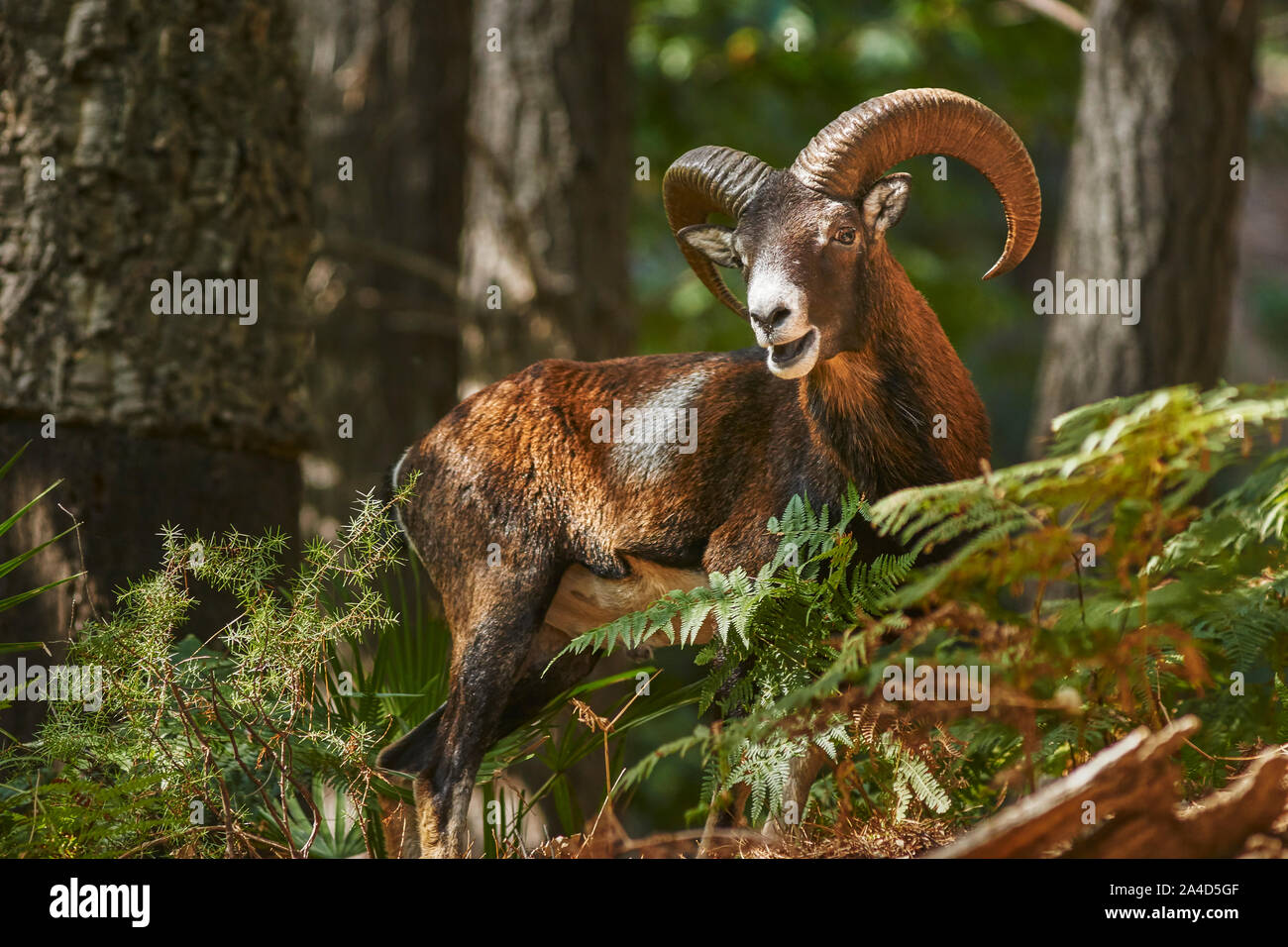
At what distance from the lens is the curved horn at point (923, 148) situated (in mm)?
4469

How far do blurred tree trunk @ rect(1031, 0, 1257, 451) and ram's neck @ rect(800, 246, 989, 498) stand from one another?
3865 mm

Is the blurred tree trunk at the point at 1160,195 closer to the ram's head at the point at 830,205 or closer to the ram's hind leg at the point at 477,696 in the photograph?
the ram's head at the point at 830,205

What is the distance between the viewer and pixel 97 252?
5602 mm

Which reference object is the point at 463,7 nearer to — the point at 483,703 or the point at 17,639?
the point at 17,639

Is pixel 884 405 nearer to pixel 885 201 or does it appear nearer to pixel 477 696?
pixel 885 201

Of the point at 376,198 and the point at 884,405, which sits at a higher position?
the point at 376,198

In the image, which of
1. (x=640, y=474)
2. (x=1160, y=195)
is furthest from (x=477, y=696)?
(x=1160, y=195)

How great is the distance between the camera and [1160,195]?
822cm

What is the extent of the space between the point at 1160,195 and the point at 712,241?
4.53 metres

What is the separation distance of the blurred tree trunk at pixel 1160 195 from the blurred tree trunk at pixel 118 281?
4.96m

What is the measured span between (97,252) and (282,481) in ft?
4.23

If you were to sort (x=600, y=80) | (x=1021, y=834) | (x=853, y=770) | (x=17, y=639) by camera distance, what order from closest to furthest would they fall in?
(x=1021, y=834), (x=853, y=770), (x=17, y=639), (x=600, y=80)

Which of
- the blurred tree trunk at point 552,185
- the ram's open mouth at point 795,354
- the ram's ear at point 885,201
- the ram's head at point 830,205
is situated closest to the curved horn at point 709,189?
the ram's head at point 830,205

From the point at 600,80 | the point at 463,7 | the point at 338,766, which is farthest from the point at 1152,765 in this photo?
the point at 463,7
